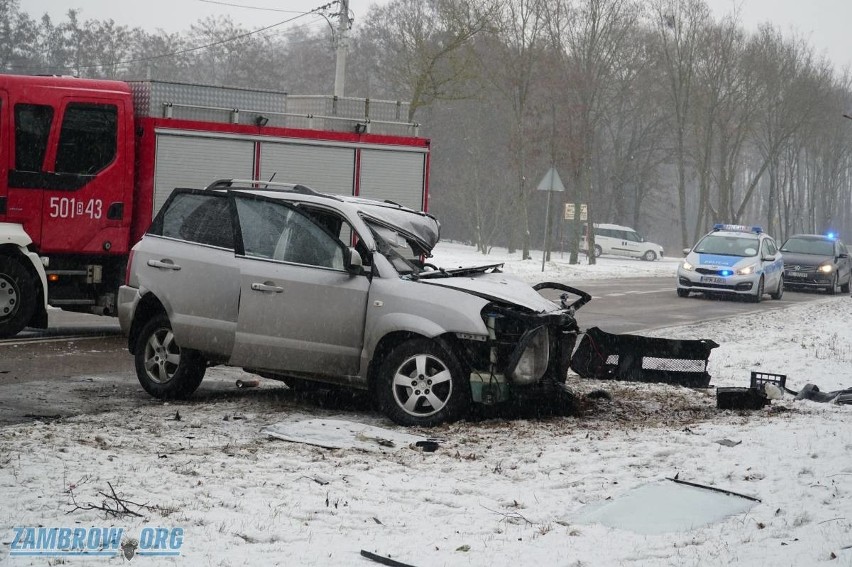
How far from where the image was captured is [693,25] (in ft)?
191

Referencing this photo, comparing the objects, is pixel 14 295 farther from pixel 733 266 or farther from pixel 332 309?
pixel 733 266

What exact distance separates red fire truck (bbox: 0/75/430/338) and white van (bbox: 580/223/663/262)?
48.0 m

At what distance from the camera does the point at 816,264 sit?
31.2 metres

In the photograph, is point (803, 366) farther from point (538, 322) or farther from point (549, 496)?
point (549, 496)

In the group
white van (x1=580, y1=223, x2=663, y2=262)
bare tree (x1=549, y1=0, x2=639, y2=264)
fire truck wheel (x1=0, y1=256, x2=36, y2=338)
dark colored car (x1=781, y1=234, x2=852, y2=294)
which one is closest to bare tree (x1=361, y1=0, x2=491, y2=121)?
bare tree (x1=549, y1=0, x2=639, y2=264)

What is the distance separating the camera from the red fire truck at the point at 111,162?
1266 cm

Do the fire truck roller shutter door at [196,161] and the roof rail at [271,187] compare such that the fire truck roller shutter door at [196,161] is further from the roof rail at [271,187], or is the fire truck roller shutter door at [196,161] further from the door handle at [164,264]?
the door handle at [164,264]

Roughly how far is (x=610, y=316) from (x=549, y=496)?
13.5 metres

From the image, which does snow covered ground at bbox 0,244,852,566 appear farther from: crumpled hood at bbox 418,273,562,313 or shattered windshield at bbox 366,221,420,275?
shattered windshield at bbox 366,221,420,275

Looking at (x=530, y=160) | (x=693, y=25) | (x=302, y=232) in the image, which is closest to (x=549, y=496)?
(x=302, y=232)

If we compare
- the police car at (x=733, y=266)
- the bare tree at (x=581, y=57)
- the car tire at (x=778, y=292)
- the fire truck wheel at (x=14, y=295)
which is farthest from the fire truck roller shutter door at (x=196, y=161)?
the bare tree at (x=581, y=57)

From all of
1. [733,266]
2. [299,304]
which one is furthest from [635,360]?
[733,266]

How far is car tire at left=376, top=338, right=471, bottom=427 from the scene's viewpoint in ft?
26.9

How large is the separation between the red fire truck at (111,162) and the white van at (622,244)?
48.0 meters
